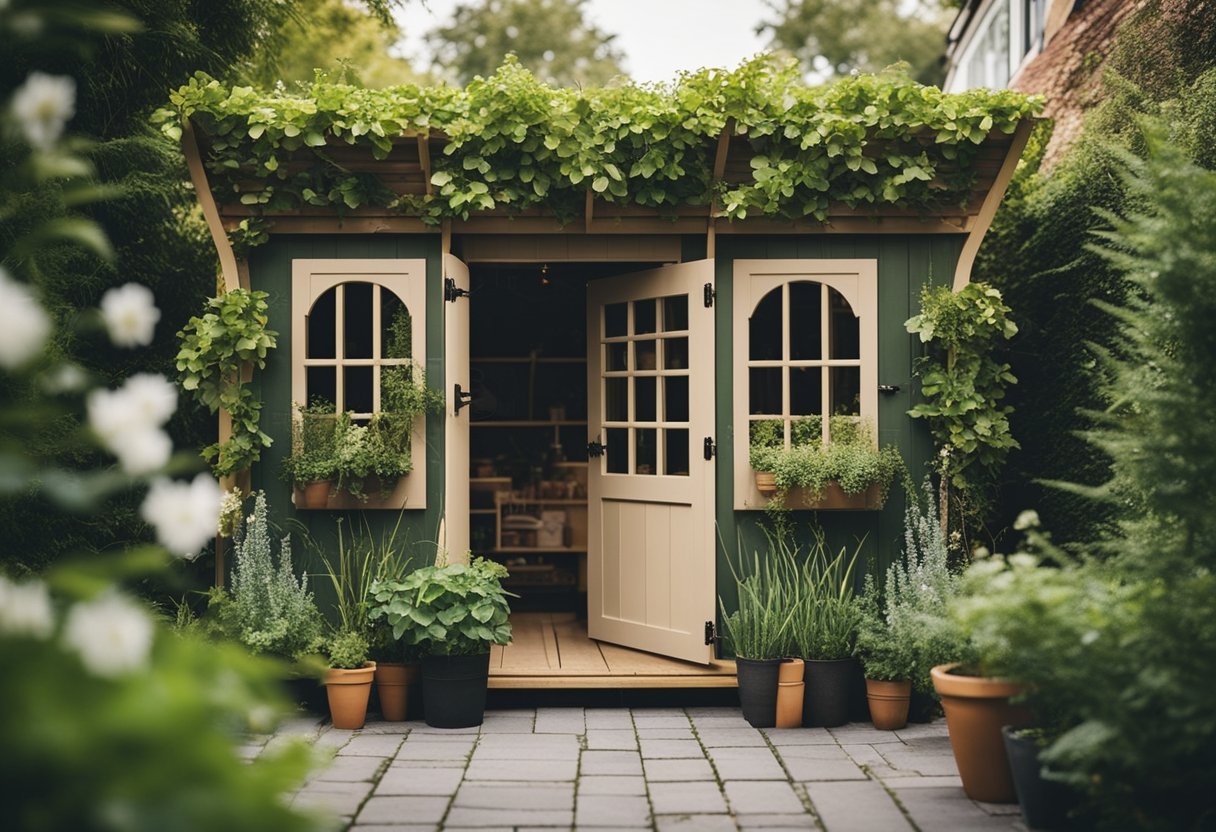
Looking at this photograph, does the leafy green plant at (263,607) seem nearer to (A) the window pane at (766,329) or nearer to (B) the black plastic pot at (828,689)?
(B) the black plastic pot at (828,689)

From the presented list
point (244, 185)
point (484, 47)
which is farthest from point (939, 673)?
Answer: point (484, 47)

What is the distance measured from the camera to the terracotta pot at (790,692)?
203 inches

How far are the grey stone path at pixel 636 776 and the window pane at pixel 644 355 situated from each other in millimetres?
1847

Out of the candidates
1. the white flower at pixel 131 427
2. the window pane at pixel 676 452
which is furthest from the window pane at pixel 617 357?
the white flower at pixel 131 427

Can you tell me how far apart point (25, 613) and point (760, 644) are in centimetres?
388

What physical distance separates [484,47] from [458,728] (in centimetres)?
1690

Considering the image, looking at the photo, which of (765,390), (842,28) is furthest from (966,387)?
(842,28)

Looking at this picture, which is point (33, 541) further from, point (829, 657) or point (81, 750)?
point (81, 750)

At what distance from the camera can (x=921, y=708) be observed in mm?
5348

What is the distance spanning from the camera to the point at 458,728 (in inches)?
201

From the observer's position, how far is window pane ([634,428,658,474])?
5977mm

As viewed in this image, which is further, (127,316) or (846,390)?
(846,390)

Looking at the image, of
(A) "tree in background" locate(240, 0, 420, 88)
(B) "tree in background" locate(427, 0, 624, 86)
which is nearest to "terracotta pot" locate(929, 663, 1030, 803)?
(A) "tree in background" locate(240, 0, 420, 88)

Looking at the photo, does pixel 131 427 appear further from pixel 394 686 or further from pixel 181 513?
pixel 394 686
